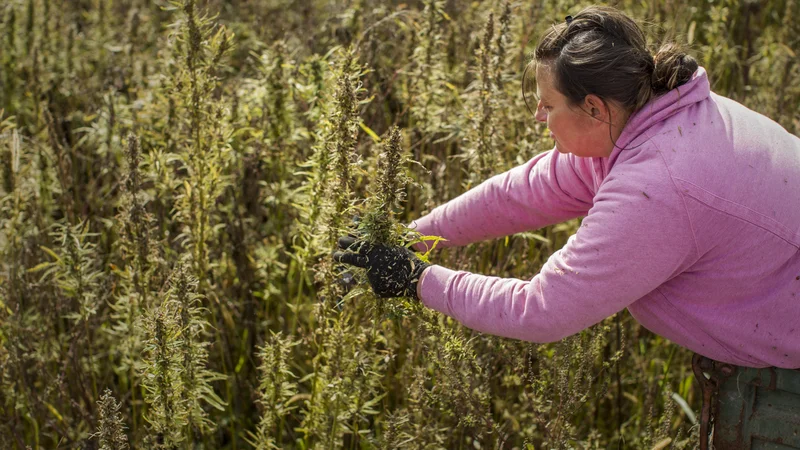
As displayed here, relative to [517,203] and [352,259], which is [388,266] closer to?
[352,259]

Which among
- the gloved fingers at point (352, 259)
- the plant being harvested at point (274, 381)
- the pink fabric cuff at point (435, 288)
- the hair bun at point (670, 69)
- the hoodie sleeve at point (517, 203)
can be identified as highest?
the hair bun at point (670, 69)

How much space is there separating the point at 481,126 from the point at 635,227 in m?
0.98

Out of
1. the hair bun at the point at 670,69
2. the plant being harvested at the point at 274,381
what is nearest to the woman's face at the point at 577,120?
the hair bun at the point at 670,69

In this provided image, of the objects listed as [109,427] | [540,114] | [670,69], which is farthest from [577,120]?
[109,427]

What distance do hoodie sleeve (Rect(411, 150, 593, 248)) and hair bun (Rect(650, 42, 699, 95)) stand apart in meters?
0.32

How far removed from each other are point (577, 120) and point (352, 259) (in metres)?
0.61

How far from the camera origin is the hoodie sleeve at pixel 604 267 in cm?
154

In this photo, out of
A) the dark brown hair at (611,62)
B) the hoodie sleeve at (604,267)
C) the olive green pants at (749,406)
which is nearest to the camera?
the hoodie sleeve at (604,267)

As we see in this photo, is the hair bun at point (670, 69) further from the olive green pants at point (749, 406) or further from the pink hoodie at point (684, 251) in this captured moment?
the olive green pants at point (749, 406)

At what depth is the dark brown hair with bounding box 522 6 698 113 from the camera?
167 centimetres

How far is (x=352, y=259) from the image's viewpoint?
1797 millimetres

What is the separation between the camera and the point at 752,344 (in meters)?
1.73

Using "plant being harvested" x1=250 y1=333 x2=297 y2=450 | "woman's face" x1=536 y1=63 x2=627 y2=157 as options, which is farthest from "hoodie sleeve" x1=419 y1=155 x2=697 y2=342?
"plant being harvested" x1=250 y1=333 x2=297 y2=450

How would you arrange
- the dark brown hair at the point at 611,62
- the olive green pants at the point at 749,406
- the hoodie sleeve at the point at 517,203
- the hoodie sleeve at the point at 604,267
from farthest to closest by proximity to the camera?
the hoodie sleeve at the point at 517,203 → the olive green pants at the point at 749,406 → the dark brown hair at the point at 611,62 → the hoodie sleeve at the point at 604,267
